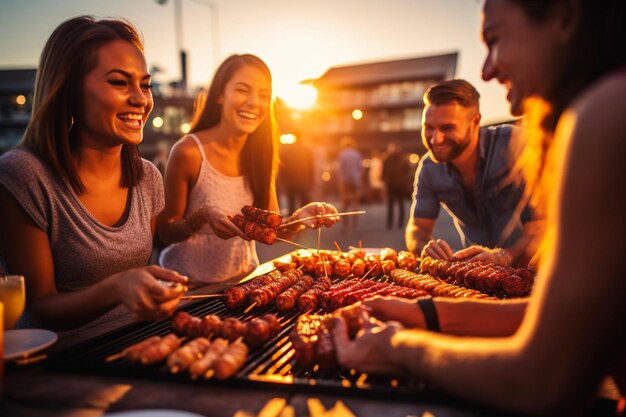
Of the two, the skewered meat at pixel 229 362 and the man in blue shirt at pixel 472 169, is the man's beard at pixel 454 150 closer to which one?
the man in blue shirt at pixel 472 169

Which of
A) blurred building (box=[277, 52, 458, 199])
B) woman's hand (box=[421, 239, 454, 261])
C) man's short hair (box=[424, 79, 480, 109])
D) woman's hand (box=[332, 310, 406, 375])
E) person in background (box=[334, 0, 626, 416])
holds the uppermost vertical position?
blurred building (box=[277, 52, 458, 199])

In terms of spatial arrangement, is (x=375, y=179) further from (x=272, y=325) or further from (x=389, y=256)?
(x=272, y=325)

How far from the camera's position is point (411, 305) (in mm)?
2143

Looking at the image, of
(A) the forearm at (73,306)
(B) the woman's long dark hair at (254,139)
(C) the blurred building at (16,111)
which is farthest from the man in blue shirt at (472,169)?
(C) the blurred building at (16,111)

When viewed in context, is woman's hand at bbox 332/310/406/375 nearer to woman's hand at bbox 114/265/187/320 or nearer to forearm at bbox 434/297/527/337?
forearm at bbox 434/297/527/337

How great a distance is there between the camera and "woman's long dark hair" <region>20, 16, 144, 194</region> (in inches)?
104

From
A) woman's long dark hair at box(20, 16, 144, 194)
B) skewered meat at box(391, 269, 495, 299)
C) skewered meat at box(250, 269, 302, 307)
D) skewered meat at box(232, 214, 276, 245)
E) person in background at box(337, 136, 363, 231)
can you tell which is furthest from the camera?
person in background at box(337, 136, 363, 231)

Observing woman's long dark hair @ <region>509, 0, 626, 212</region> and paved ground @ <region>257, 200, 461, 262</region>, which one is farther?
paved ground @ <region>257, 200, 461, 262</region>

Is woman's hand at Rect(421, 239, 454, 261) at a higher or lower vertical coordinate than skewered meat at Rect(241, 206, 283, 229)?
Answer: lower

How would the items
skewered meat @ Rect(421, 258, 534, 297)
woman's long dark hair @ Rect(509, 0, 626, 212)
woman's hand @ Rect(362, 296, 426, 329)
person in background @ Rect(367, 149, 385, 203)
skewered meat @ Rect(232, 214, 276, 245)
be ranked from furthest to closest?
person in background @ Rect(367, 149, 385, 203), skewered meat @ Rect(232, 214, 276, 245), skewered meat @ Rect(421, 258, 534, 297), woman's hand @ Rect(362, 296, 426, 329), woman's long dark hair @ Rect(509, 0, 626, 212)

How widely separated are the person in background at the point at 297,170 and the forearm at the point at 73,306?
12.8m

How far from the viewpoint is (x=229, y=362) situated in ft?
5.91

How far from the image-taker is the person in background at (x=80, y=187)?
2389 millimetres

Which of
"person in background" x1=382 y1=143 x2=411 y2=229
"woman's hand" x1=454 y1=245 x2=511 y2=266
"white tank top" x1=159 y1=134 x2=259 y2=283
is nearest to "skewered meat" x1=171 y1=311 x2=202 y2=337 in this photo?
"white tank top" x1=159 y1=134 x2=259 y2=283
